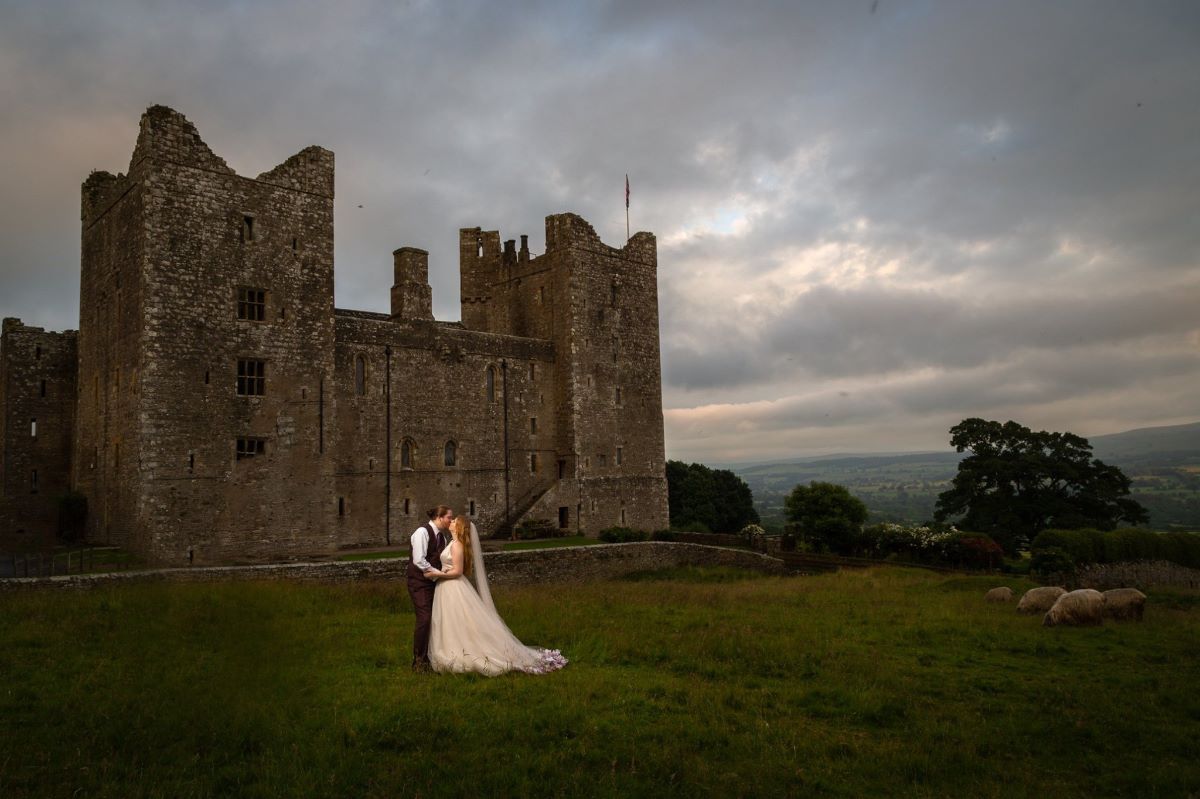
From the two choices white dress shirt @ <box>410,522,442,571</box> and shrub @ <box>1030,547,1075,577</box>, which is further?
shrub @ <box>1030,547,1075,577</box>

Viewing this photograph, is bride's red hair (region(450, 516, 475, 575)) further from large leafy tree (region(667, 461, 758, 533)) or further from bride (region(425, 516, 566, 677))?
large leafy tree (region(667, 461, 758, 533))

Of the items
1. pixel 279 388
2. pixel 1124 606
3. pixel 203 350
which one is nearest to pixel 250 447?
pixel 279 388

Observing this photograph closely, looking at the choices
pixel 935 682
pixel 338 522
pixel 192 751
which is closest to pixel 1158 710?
pixel 935 682

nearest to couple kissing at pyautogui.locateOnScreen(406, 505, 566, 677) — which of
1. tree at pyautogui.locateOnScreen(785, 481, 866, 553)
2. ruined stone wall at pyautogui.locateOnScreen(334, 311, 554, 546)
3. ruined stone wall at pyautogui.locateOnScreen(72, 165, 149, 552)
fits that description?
ruined stone wall at pyautogui.locateOnScreen(72, 165, 149, 552)

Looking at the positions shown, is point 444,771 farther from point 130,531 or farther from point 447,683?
point 130,531

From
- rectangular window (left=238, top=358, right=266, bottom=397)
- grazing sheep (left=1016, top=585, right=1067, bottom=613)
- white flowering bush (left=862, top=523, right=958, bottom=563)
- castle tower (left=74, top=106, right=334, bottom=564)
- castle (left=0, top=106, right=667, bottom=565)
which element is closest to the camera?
grazing sheep (left=1016, top=585, right=1067, bottom=613)

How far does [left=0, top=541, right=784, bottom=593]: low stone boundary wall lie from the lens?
19500 mm

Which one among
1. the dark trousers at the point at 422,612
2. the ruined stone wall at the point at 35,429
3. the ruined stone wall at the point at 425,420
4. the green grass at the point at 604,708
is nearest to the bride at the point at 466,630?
the dark trousers at the point at 422,612

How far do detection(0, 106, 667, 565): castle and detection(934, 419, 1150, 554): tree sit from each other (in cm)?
1966

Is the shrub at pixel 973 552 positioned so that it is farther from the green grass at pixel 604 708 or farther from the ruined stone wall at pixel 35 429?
the ruined stone wall at pixel 35 429

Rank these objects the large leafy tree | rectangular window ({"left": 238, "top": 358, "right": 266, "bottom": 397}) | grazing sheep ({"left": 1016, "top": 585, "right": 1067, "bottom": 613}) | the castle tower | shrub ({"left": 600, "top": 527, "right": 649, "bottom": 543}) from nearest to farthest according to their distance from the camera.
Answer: grazing sheep ({"left": 1016, "top": 585, "right": 1067, "bottom": 613}) < the castle tower < rectangular window ({"left": 238, "top": 358, "right": 266, "bottom": 397}) < shrub ({"left": 600, "top": 527, "right": 649, "bottom": 543}) < the large leafy tree

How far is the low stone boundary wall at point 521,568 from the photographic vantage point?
1950 centimetres

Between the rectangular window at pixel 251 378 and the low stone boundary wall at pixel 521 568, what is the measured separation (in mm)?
6972

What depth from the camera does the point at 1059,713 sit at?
31.1 feet
